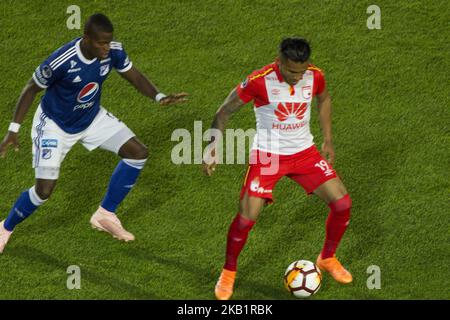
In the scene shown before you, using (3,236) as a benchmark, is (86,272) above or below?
below

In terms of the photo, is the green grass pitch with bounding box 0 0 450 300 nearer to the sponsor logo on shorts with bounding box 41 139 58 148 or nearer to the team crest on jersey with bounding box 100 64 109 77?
the sponsor logo on shorts with bounding box 41 139 58 148

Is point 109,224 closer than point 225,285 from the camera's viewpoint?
No

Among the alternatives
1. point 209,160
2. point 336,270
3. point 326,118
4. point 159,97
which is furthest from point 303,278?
point 159,97

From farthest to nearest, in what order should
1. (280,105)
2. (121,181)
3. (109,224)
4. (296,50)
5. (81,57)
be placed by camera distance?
(109,224)
(121,181)
(81,57)
(280,105)
(296,50)

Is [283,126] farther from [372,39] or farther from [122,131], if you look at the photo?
[372,39]

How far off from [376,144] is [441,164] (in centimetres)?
82

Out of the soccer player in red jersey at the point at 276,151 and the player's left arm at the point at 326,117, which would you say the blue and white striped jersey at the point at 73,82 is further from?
the player's left arm at the point at 326,117

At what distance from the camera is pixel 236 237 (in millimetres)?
11312

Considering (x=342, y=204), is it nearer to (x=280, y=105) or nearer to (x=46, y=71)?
(x=280, y=105)

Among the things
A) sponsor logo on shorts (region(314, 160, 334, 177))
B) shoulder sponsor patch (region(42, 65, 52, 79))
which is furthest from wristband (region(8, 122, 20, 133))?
sponsor logo on shorts (region(314, 160, 334, 177))

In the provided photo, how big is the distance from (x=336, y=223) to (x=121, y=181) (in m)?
2.40

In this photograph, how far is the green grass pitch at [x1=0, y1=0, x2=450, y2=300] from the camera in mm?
11922

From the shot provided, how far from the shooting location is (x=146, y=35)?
1514 centimetres

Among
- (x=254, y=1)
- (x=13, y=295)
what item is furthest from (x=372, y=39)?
(x=13, y=295)
